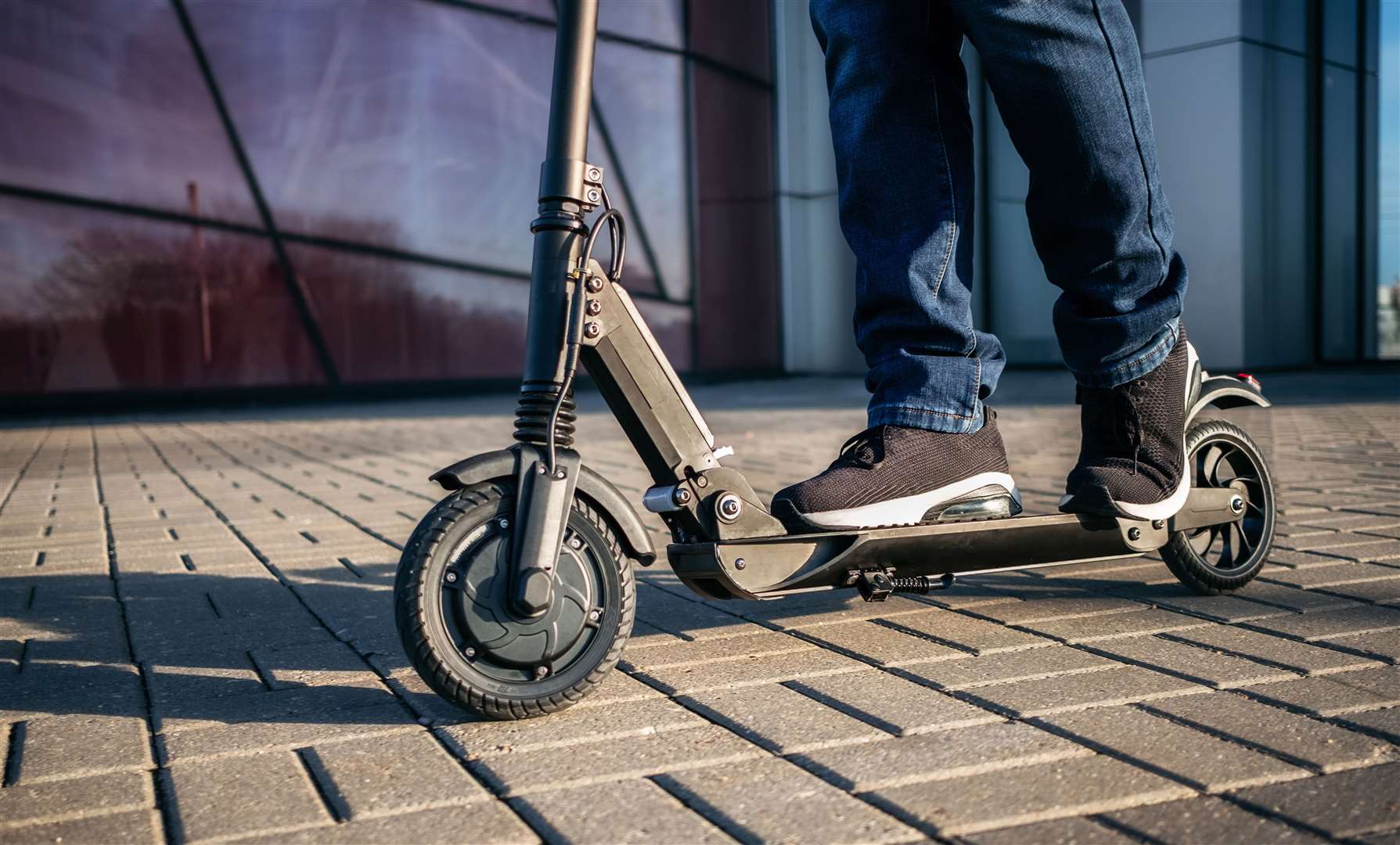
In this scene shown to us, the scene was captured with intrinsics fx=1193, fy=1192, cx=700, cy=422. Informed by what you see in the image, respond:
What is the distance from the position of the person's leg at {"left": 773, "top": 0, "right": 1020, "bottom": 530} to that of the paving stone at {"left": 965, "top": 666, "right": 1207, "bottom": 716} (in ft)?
1.09

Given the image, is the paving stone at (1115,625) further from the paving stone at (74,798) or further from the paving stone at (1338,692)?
the paving stone at (74,798)

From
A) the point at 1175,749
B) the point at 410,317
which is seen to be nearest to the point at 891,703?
the point at 1175,749

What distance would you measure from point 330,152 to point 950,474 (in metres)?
10.3

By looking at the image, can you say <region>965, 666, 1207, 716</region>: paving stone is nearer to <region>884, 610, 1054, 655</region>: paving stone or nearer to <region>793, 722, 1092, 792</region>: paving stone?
<region>793, 722, 1092, 792</region>: paving stone

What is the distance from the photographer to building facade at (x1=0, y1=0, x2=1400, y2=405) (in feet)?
33.5

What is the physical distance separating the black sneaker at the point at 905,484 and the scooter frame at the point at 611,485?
37mm

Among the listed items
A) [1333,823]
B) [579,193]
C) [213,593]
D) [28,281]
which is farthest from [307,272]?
[1333,823]

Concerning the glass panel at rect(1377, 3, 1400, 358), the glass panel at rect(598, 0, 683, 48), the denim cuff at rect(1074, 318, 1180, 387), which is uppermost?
the glass panel at rect(598, 0, 683, 48)

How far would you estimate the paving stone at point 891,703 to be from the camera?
162 cm

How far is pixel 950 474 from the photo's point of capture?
6.60 feet

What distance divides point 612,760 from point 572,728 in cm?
16

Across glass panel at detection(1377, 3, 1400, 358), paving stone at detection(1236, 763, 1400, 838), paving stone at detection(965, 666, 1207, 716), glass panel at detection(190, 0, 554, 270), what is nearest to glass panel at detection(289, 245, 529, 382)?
glass panel at detection(190, 0, 554, 270)

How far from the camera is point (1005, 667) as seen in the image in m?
1.89

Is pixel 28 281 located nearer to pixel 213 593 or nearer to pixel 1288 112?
pixel 213 593
